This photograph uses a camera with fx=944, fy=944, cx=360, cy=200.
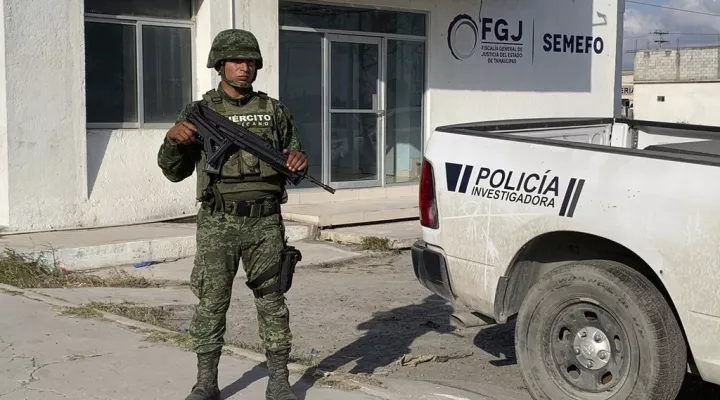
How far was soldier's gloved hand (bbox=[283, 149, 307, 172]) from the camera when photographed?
176 inches

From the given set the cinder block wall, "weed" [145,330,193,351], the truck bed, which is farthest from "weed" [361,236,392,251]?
the cinder block wall

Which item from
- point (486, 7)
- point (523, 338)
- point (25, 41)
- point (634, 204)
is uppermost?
point (486, 7)

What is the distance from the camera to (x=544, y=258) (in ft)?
16.7

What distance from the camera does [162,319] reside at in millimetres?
6895

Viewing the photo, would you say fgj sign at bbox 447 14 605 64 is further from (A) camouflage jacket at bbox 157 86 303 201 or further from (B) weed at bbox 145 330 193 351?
(A) camouflage jacket at bbox 157 86 303 201

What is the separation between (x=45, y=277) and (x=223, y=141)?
427 cm

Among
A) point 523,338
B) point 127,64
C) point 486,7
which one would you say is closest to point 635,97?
point 486,7

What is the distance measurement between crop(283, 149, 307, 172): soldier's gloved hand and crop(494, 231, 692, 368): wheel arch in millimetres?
1240

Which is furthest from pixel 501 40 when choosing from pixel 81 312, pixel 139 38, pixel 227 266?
pixel 227 266

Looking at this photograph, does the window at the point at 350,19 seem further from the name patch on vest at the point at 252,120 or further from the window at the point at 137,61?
the name patch on vest at the point at 252,120

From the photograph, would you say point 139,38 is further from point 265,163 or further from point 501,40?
point 265,163

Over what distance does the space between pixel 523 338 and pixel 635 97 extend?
70.9 metres

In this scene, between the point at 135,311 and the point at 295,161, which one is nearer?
the point at 295,161

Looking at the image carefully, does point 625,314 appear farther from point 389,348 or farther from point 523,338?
point 389,348
